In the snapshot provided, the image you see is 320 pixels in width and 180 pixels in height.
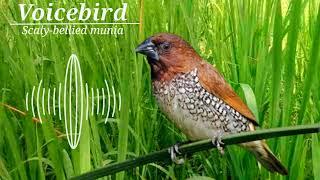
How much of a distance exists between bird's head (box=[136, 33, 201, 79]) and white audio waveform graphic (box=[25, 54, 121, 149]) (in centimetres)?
7

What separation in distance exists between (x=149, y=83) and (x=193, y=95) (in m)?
0.12

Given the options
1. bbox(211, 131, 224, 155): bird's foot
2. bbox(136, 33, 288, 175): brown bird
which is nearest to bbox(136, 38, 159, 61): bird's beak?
bbox(136, 33, 288, 175): brown bird

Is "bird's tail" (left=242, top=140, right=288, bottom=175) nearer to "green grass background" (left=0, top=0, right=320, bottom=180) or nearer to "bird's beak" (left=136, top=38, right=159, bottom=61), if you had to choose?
"green grass background" (left=0, top=0, right=320, bottom=180)

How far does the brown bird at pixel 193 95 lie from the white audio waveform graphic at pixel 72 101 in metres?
0.07

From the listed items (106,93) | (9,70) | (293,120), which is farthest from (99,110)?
(293,120)

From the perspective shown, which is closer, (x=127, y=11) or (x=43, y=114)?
(x=43, y=114)

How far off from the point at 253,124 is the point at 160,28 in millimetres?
191

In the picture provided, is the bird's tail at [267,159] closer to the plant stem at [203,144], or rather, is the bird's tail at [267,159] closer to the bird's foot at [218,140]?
the bird's foot at [218,140]

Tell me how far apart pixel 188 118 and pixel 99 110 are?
124 millimetres

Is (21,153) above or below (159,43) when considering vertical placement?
below

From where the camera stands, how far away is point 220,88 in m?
0.86

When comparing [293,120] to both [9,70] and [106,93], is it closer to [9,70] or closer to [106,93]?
[106,93]

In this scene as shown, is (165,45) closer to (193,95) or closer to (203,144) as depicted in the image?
(193,95)

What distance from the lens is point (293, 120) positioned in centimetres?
93
